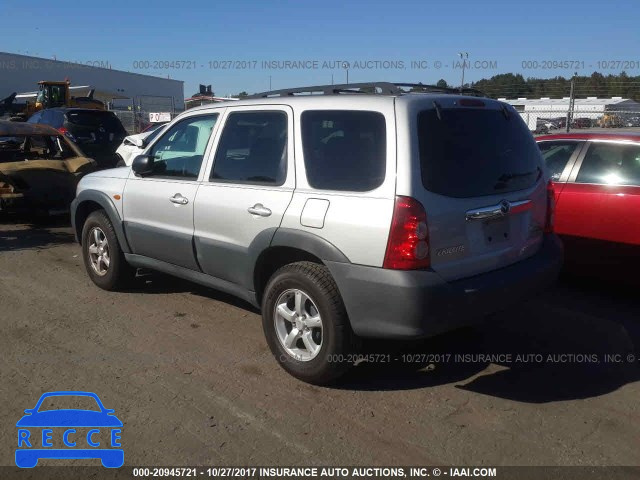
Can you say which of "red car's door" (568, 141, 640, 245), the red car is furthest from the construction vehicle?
"red car's door" (568, 141, 640, 245)

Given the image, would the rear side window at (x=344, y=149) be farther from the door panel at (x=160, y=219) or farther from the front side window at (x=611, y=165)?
the front side window at (x=611, y=165)

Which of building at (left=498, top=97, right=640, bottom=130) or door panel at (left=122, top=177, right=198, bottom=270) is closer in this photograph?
door panel at (left=122, top=177, right=198, bottom=270)

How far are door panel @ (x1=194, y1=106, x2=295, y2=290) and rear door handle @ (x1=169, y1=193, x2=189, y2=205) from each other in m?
0.17

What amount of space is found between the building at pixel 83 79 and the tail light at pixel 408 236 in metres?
36.4

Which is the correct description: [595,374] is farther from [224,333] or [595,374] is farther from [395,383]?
[224,333]

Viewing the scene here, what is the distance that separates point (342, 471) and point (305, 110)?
2281mm

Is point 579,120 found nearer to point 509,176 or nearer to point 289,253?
point 509,176

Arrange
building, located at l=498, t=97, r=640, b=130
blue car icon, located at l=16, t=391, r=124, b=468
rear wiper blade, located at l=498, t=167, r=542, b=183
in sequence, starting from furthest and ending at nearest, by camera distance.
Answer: building, located at l=498, t=97, r=640, b=130, rear wiper blade, located at l=498, t=167, r=542, b=183, blue car icon, located at l=16, t=391, r=124, b=468

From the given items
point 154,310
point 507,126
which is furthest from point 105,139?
point 507,126

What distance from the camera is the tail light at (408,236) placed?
10.7ft

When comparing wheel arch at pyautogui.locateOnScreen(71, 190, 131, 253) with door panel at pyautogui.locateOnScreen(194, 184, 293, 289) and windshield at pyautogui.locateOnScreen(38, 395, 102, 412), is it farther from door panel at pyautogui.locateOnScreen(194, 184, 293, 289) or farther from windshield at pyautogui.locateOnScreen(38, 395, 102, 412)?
windshield at pyautogui.locateOnScreen(38, 395, 102, 412)

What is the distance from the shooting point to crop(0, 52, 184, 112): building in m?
51.8

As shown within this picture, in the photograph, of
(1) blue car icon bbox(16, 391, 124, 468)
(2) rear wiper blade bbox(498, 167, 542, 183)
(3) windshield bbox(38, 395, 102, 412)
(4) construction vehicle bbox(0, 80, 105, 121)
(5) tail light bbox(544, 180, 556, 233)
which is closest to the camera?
→ (1) blue car icon bbox(16, 391, 124, 468)

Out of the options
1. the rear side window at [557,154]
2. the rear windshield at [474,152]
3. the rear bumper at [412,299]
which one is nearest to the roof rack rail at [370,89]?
the rear windshield at [474,152]
